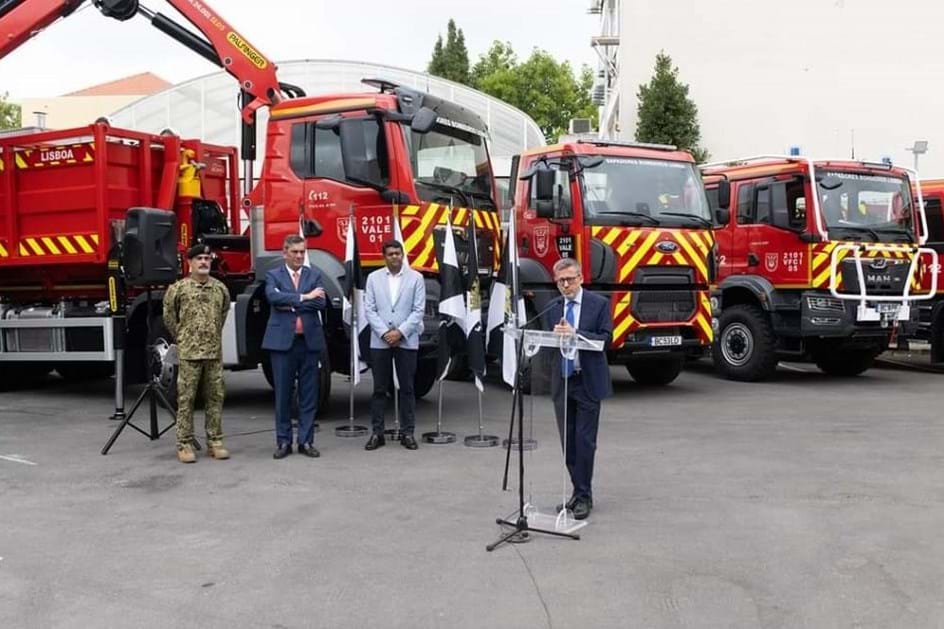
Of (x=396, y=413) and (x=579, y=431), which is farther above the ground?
(x=579, y=431)

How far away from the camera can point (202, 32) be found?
35.0 ft

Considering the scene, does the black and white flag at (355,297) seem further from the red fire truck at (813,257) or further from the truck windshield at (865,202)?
the truck windshield at (865,202)

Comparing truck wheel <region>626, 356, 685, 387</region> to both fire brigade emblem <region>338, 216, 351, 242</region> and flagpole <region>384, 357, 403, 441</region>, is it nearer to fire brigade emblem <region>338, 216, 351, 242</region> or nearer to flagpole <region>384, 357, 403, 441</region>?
flagpole <region>384, 357, 403, 441</region>

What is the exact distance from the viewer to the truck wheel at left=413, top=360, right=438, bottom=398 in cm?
1016

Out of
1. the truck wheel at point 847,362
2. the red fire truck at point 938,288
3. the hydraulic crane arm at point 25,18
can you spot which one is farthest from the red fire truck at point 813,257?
the hydraulic crane arm at point 25,18

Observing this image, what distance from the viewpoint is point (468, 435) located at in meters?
8.62

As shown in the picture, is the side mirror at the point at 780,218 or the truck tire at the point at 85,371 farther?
the side mirror at the point at 780,218

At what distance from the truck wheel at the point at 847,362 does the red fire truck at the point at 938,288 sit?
682mm

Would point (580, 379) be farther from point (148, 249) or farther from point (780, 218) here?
point (780, 218)

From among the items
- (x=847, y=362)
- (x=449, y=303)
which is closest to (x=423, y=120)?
(x=449, y=303)

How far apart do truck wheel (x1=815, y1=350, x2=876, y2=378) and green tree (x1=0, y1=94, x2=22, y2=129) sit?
122 feet

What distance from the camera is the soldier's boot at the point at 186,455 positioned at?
7470 mm

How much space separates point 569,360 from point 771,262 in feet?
23.7

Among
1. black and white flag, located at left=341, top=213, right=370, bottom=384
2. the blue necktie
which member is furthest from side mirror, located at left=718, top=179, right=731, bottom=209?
the blue necktie
